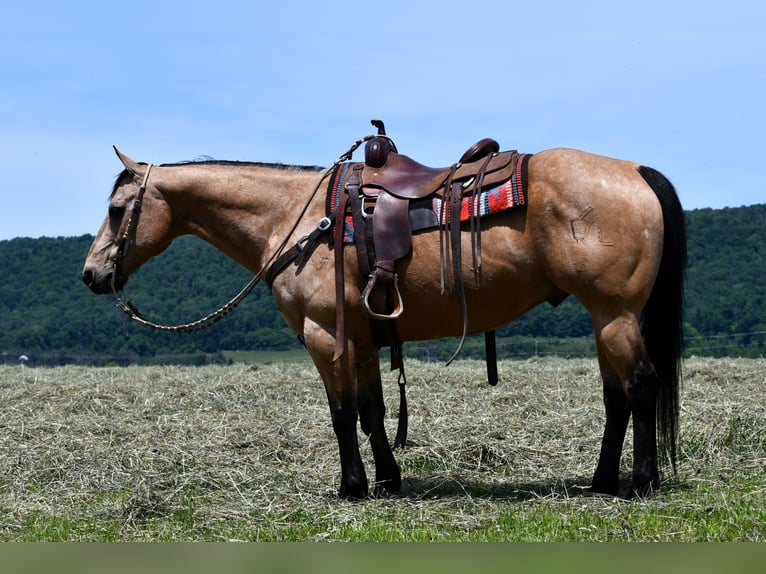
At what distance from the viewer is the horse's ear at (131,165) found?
5691mm

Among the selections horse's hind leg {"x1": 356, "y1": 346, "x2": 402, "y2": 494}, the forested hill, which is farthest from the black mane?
the forested hill

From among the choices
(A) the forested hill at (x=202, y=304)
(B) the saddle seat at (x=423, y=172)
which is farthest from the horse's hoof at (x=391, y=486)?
(A) the forested hill at (x=202, y=304)

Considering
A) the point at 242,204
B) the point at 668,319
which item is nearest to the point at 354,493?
the point at 242,204

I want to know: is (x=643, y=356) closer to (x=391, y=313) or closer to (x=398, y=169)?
(x=391, y=313)

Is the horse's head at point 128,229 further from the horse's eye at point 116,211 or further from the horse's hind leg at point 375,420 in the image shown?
the horse's hind leg at point 375,420

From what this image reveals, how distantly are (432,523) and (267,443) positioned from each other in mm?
2648

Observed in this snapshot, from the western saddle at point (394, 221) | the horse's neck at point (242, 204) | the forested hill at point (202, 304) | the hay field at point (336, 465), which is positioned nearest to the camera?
the hay field at point (336, 465)

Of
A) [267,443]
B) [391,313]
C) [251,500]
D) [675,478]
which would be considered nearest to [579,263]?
[391,313]

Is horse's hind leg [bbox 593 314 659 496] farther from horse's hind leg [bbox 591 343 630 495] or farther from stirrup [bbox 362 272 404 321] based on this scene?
stirrup [bbox 362 272 404 321]

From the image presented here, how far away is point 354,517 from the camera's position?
4.57m

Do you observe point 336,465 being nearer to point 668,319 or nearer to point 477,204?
point 477,204

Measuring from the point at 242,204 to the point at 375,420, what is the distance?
1.64 m

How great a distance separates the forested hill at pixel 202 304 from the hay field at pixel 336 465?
12.9 m

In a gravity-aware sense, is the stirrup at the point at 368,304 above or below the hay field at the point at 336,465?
above
